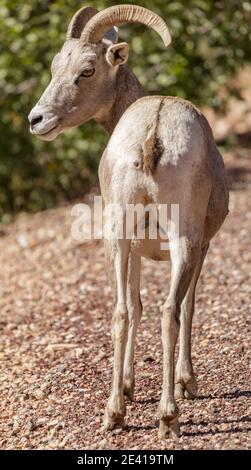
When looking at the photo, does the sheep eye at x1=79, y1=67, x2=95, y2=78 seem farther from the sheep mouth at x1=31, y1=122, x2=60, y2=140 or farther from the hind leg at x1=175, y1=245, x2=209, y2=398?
the hind leg at x1=175, y1=245, x2=209, y2=398

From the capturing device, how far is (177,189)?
15.9ft

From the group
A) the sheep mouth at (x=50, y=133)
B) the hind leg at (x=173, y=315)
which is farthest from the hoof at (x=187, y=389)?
the sheep mouth at (x=50, y=133)

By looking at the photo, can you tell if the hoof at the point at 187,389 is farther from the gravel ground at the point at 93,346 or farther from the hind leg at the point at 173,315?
the hind leg at the point at 173,315

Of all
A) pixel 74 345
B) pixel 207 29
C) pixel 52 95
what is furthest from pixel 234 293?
pixel 207 29

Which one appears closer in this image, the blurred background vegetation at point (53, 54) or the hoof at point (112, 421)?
the hoof at point (112, 421)

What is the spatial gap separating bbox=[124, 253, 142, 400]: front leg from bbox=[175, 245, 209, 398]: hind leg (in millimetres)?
269

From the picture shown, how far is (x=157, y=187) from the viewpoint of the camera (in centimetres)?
486

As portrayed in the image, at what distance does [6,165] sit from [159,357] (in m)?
6.37

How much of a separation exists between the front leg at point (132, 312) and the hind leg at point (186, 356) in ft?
0.88

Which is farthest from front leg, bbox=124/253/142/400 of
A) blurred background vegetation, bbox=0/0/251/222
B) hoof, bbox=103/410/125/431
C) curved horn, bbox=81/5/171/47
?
blurred background vegetation, bbox=0/0/251/222

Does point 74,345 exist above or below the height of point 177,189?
below

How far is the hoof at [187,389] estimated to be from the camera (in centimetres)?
561
